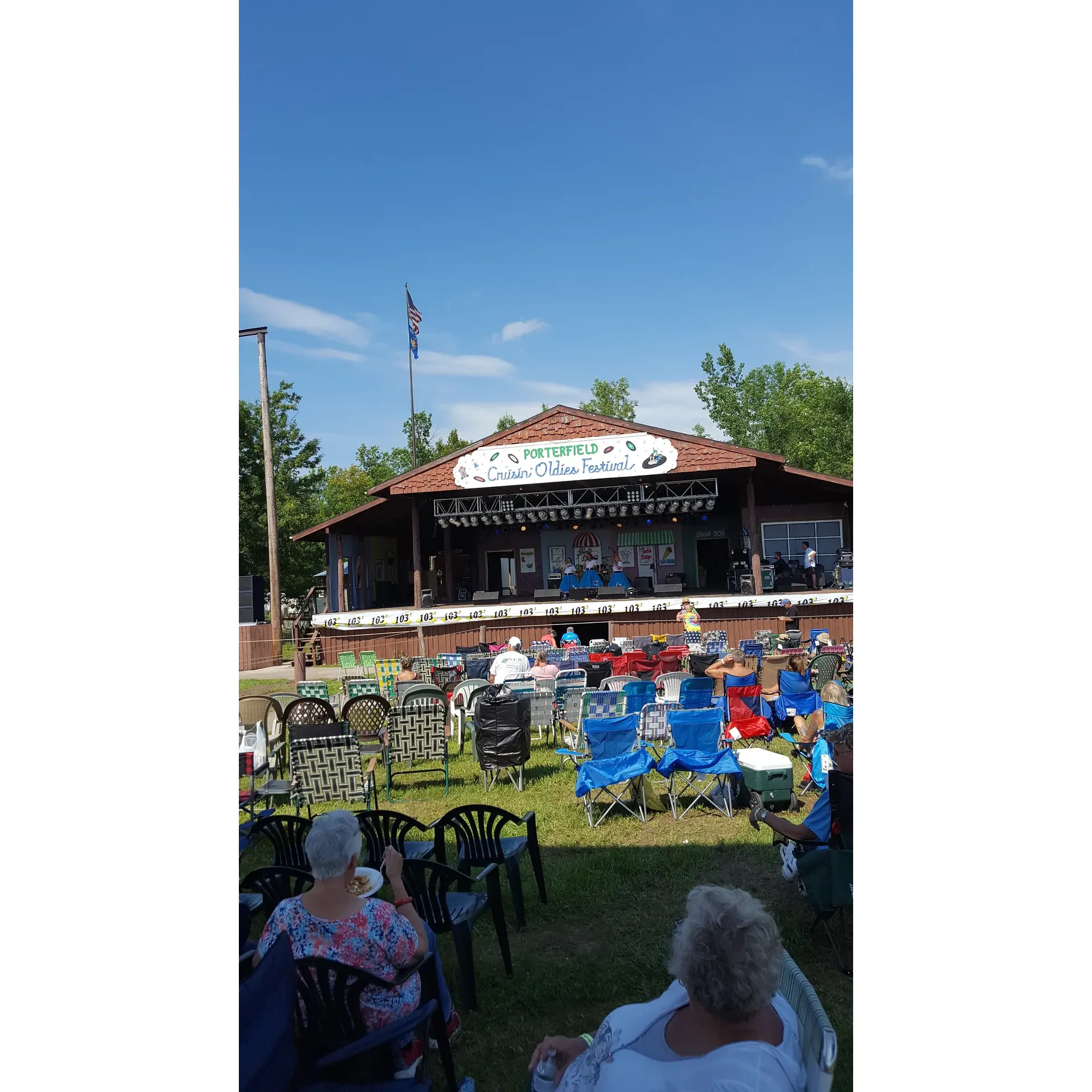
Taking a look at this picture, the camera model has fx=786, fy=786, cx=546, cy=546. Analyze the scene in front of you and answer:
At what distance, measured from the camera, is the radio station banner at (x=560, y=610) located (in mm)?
19062

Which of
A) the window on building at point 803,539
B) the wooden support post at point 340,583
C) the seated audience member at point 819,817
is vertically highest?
the window on building at point 803,539

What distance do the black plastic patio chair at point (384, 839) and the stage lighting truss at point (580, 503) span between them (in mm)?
16715

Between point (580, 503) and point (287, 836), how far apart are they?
56.5 feet

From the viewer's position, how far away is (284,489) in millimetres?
36000

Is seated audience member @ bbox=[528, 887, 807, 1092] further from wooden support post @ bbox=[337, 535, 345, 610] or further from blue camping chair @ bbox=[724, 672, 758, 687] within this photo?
wooden support post @ bbox=[337, 535, 345, 610]

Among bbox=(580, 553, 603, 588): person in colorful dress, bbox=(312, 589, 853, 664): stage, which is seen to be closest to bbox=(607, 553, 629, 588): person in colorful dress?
bbox=(580, 553, 603, 588): person in colorful dress

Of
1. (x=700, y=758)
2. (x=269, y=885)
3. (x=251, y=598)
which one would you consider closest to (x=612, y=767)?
(x=700, y=758)

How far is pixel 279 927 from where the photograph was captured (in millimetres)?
2664

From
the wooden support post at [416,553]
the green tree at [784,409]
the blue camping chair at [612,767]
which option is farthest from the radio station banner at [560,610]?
the green tree at [784,409]

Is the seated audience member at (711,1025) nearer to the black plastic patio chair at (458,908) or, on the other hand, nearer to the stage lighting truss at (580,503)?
the black plastic patio chair at (458,908)

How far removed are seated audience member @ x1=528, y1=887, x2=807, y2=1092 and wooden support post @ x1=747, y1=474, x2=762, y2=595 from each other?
737 inches
